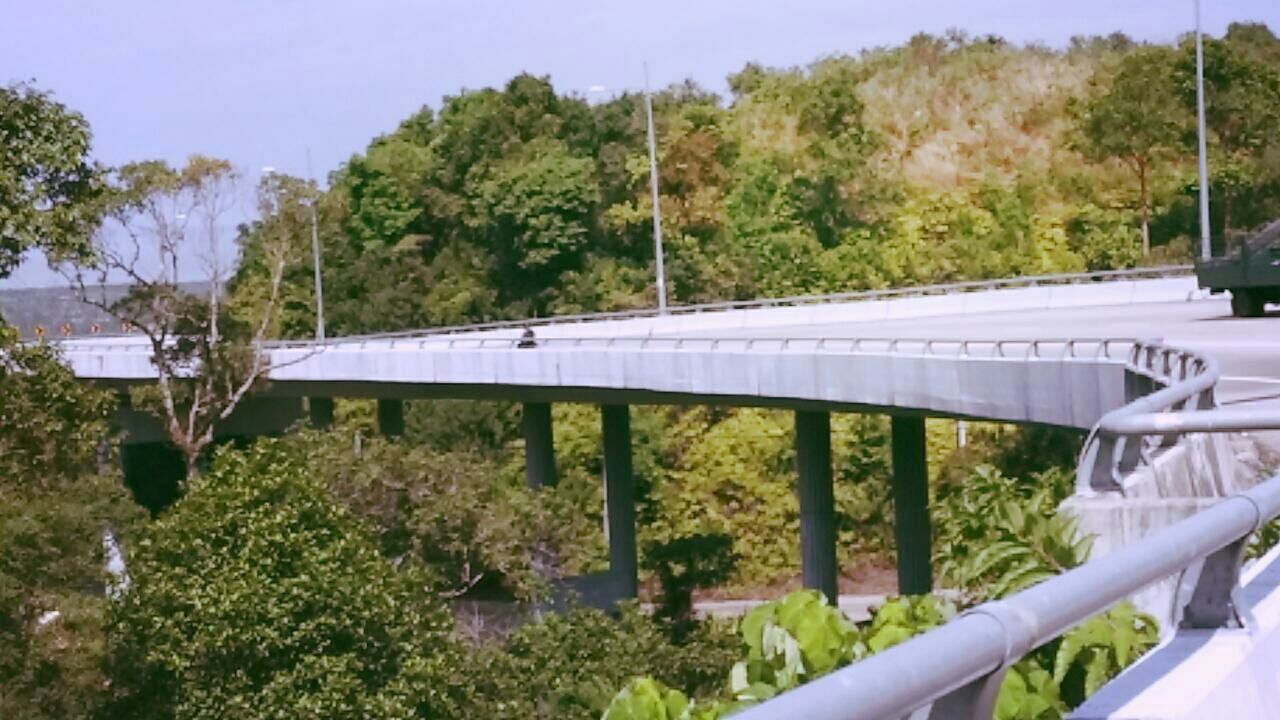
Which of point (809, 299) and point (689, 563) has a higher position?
point (809, 299)

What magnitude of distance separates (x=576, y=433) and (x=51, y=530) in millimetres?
44759

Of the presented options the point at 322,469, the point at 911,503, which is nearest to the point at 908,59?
the point at 911,503

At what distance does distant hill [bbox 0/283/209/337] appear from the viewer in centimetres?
5184

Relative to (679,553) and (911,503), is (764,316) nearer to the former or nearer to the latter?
(679,553)

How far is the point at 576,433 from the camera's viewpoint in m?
74.7

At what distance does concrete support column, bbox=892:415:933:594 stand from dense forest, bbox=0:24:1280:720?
4.42 meters

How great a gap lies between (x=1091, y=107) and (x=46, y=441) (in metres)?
53.6

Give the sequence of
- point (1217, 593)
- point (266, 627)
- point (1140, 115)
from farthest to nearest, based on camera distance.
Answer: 1. point (1140, 115)
2. point (266, 627)
3. point (1217, 593)

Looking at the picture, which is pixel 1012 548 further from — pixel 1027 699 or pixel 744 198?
pixel 744 198

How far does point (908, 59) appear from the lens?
114625 mm

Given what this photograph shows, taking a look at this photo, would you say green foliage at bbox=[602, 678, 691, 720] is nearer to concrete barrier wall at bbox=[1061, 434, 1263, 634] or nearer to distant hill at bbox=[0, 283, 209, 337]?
concrete barrier wall at bbox=[1061, 434, 1263, 634]

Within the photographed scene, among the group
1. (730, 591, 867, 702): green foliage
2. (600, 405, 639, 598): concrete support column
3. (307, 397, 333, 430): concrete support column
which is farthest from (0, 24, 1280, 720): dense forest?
(307, 397, 333, 430): concrete support column

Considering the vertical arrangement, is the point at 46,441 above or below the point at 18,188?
below

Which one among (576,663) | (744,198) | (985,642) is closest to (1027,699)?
(985,642)
